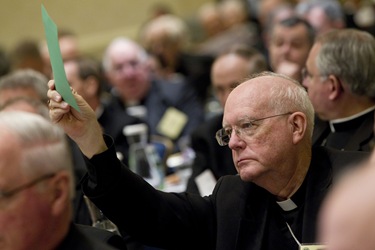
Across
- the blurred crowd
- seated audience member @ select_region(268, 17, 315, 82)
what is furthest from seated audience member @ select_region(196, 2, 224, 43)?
seated audience member @ select_region(268, 17, 315, 82)

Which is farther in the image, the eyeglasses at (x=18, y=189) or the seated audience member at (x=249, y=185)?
the seated audience member at (x=249, y=185)

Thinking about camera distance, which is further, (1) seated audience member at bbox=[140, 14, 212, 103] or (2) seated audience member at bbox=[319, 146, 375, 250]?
(1) seated audience member at bbox=[140, 14, 212, 103]

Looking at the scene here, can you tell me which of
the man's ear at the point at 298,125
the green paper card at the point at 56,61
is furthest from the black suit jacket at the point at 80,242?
the man's ear at the point at 298,125

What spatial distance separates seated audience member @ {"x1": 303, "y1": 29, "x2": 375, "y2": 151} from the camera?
4039 millimetres

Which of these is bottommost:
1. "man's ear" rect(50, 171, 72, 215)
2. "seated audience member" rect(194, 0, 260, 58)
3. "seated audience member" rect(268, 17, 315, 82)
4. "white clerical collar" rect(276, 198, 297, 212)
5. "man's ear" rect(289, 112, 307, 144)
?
"seated audience member" rect(194, 0, 260, 58)

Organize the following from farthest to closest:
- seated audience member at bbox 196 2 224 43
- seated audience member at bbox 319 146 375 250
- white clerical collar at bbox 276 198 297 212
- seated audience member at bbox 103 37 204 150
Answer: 1. seated audience member at bbox 196 2 224 43
2. seated audience member at bbox 103 37 204 150
3. white clerical collar at bbox 276 198 297 212
4. seated audience member at bbox 319 146 375 250

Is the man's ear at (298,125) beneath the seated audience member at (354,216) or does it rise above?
beneath

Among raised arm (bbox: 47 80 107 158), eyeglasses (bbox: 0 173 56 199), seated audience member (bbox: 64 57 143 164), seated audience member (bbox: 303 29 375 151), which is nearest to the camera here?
eyeglasses (bbox: 0 173 56 199)

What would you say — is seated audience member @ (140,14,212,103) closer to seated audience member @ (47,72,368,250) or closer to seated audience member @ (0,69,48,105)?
seated audience member @ (0,69,48,105)

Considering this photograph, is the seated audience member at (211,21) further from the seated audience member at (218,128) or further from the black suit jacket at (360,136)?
the black suit jacket at (360,136)

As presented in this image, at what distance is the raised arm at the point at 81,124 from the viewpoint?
282cm

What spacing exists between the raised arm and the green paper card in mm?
110

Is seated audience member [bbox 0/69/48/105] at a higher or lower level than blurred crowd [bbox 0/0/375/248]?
higher

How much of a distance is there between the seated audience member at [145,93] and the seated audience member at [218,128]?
1.52 meters
